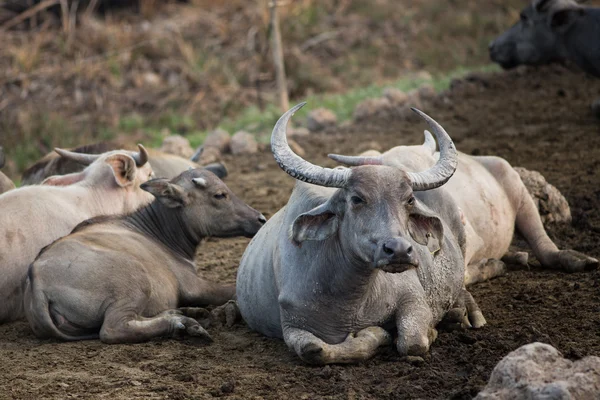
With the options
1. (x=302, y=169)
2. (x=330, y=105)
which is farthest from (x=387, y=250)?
(x=330, y=105)

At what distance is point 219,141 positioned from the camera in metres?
12.1

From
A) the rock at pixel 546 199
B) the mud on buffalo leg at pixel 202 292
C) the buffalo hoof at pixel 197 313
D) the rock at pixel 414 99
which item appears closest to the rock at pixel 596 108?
the rock at pixel 414 99

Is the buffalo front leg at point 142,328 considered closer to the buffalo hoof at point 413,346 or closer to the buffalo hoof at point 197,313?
the buffalo hoof at point 197,313

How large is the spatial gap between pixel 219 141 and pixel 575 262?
5896mm

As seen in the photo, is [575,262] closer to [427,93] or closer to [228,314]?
[228,314]

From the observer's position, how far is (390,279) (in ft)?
18.5

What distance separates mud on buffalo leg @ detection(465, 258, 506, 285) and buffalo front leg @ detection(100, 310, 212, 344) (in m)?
1.97

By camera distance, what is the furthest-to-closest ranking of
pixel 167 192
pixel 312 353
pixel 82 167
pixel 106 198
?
pixel 82 167 → pixel 106 198 → pixel 167 192 → pixel 312 353

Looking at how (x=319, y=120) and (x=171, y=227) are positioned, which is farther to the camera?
(x=319, y=120)

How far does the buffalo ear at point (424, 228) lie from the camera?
5.33m

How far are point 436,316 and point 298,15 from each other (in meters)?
13.5

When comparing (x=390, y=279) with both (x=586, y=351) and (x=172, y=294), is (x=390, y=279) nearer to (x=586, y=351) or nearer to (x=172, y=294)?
(x=586, y=351)

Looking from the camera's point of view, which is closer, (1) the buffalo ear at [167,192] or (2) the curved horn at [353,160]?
(2) the curved horn at [353,160]

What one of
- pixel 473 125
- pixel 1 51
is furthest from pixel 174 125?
pixel 473 125
